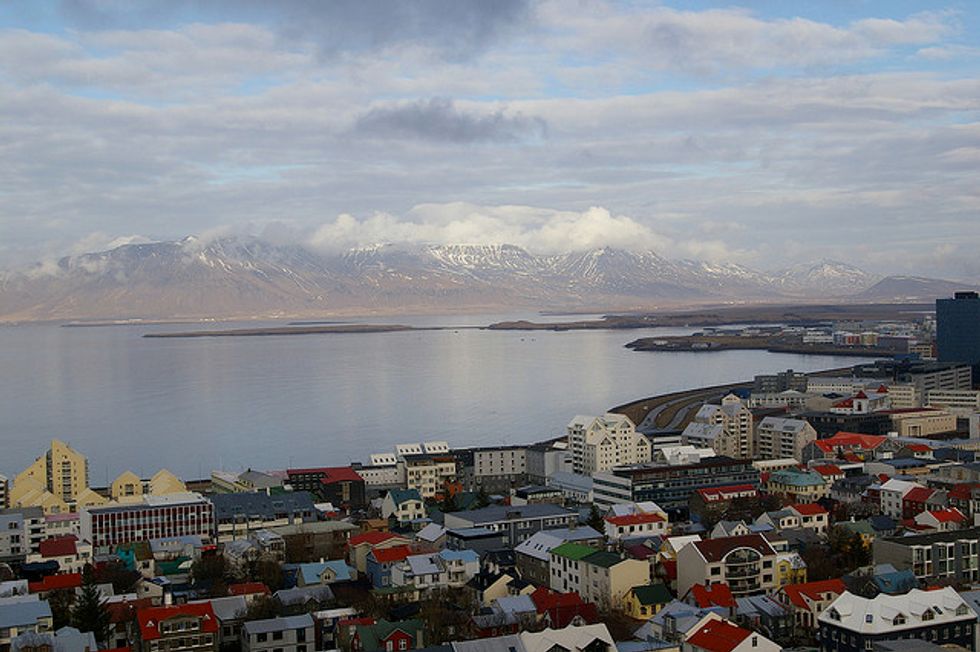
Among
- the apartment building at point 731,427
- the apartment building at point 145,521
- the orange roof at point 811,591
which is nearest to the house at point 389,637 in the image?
the orange roof at point 811,591

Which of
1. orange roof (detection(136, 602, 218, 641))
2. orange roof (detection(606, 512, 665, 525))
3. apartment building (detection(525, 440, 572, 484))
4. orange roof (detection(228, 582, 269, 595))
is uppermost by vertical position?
orange roof (detection(136, 602, 218, 641))

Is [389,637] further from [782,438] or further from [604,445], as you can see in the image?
[782,438]

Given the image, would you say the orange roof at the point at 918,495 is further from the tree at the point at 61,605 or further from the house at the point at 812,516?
the tree at the point at 61,605

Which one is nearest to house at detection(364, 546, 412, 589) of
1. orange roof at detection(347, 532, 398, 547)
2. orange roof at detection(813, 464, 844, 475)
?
orange roof at detection(347, 532, 398, 547)

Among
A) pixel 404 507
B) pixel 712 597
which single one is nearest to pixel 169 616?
pixel 712 597

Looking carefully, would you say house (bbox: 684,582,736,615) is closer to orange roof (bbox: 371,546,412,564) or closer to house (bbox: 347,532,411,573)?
orange roof (bbox: 371,546,412,564)

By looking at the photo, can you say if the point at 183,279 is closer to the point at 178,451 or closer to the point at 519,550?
the point at 178,451

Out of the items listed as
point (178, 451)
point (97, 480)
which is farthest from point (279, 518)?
point (178, 451)
